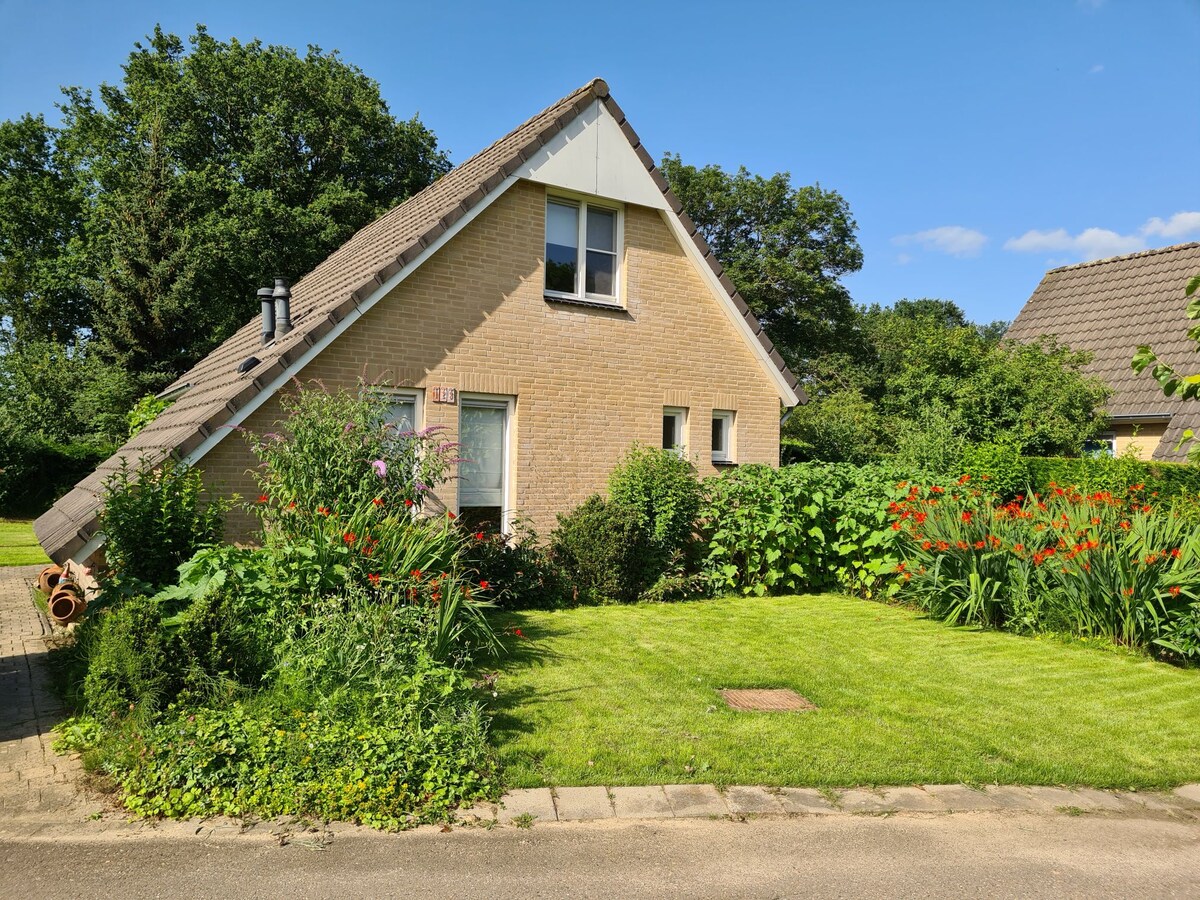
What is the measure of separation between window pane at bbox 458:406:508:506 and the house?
46.7 ft

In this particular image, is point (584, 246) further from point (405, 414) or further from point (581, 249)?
point (405, 414)

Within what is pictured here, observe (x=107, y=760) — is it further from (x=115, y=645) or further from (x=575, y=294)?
(x=575, y=294)

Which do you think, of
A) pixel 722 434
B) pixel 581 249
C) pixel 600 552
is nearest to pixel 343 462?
pixel 600 552

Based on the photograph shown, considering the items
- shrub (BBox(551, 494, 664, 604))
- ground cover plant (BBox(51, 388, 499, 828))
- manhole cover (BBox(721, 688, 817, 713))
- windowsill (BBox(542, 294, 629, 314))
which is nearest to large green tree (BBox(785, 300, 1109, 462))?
windowsill (BBox(542, 294, 629, 314))

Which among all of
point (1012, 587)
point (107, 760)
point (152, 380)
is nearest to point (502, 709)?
point (107, 760)

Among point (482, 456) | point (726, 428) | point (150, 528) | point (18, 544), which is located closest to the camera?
point (150, 528)

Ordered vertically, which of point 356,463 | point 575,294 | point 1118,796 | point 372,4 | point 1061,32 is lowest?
point 1118,796

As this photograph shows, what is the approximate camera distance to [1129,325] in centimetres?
2261

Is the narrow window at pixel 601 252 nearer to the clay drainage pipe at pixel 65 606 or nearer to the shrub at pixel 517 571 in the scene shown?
the shrub at pixel 517 571

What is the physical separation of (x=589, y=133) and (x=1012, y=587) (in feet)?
28.8

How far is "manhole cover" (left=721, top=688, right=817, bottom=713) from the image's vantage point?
6809mm

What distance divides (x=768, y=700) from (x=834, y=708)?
21.9 inches

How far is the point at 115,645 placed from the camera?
574 cm

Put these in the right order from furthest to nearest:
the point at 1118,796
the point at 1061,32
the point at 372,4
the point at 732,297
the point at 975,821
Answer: the point at 732,297, the point at 372,4, the point at 1061,32, the point at 1118,796, the point at 975,821
